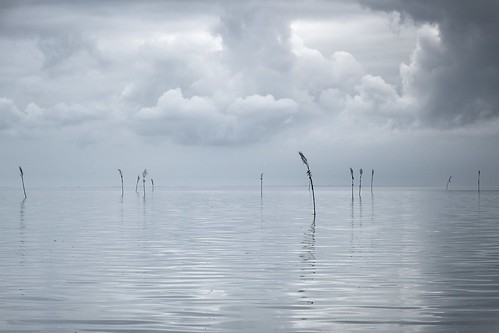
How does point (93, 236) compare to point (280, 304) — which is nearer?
point (280, 304)

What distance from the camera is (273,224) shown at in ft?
231

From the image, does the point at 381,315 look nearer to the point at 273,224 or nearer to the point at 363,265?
the point at 363,265

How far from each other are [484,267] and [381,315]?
572 inches

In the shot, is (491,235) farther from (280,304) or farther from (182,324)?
(182,324)

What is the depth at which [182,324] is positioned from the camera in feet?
67.4

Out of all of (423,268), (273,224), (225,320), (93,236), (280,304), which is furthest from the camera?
(273,224)

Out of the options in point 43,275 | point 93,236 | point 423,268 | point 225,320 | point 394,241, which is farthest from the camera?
point 93,236

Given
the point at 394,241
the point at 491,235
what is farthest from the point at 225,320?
the point at 491,235

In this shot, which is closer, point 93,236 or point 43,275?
point 43,275

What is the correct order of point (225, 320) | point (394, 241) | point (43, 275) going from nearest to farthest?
point (225, 320)
point (43, 275)
point (394, 241)

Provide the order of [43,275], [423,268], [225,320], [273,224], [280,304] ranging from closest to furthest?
[225,320], [280,304], [43,275], [423,268], [273,224]

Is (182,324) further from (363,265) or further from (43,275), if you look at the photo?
(363,265)

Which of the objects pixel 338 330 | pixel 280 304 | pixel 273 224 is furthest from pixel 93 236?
pixel 338 330

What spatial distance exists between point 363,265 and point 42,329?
1912 cm
